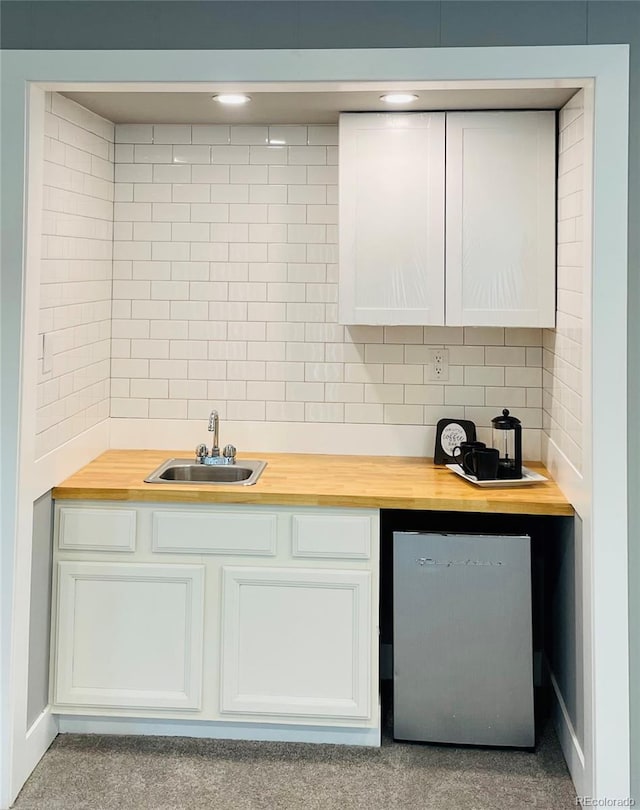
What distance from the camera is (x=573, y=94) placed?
2.79m

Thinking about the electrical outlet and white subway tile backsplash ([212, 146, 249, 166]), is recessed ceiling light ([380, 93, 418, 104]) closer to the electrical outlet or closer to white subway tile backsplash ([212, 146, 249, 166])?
white subway tile backsplash ([212, 146, 249, 166])

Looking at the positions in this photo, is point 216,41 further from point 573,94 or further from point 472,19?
point 573,94

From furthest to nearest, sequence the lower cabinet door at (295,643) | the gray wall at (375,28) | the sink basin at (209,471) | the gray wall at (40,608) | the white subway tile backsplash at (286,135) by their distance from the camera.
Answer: the white subway tile backsplash at (286,135)
the sink basin at (209,471)
the lower cabinet door at (295,643)
the gray wall at (40,608)
the gray wall at (375,28)

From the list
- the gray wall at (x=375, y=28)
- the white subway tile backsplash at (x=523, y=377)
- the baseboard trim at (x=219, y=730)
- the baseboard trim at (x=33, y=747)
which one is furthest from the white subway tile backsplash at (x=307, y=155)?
the baseboard trim at (x=33, y=747)

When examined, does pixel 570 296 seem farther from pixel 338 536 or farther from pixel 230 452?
pixel 230 452

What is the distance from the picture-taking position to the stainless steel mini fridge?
9.18ft

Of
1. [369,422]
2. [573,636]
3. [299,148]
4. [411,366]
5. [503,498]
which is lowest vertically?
[573,636]

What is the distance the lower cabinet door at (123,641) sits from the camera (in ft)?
9.31

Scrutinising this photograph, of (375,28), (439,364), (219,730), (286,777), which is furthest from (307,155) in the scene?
(286,777)

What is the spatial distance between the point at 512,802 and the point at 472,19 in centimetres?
246

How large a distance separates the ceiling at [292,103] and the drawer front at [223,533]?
146 centimetres

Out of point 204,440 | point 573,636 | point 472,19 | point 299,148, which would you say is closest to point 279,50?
point 472,19

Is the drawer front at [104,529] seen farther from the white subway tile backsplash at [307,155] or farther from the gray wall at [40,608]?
the white subway tile backsplash at [307,155]

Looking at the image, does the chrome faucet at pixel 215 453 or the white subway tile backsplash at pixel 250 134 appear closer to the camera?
the chrome faucet at pixel 215 453
